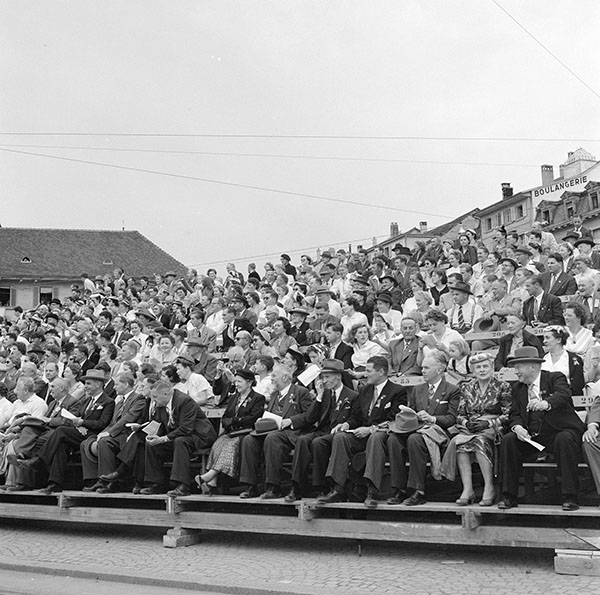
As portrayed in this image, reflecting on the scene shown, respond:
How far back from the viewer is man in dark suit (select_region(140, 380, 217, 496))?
8.65 metres

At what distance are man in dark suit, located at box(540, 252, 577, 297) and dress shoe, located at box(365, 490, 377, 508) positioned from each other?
16.6 ft

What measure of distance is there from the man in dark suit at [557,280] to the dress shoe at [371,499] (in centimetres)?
507

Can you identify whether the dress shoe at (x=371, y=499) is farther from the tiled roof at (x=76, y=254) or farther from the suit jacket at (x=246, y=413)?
the tiled roof at (x=76, y=254)

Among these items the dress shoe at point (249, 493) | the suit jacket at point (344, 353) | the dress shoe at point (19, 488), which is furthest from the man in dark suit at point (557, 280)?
the dress shoe at point (19, 488)

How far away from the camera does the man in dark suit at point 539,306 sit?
33.8ft

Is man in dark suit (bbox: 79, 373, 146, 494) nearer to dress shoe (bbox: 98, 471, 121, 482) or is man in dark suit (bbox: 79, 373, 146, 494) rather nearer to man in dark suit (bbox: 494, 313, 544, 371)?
→ dress shoe (bbox: 98, 471, 121, 482)

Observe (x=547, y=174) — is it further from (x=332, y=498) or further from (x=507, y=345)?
→ (x=332, y=498)

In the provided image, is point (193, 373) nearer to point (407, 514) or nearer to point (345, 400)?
point (345, 400)

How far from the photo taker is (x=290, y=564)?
739 cm

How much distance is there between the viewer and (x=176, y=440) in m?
8.59

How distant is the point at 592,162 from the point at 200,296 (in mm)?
36280

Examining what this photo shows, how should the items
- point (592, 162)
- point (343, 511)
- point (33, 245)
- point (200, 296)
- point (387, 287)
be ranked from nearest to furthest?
1. point (343, 511)
2. point (387, 287)
3. point (200, 296)
4. point (592, 162)
5. point (33, 245)

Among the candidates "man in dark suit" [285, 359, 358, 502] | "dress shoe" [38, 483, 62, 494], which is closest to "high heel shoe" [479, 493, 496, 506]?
"man in dark suit" [285, 359, 358, 502]

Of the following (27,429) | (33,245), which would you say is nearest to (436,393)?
(27,429)
